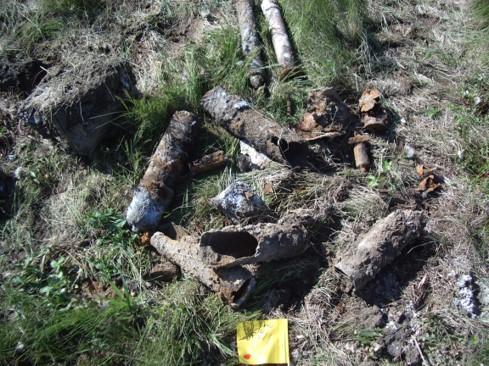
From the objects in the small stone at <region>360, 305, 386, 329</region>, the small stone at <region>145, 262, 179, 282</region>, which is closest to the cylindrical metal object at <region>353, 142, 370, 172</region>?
the small stone at <region>360, 305, 386, 329</region>

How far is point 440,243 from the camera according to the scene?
9.08ft

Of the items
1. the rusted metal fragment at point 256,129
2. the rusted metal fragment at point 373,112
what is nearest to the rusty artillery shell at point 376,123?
the rusted metal fragment at point 373,112

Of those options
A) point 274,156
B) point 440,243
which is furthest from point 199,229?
point 440,243

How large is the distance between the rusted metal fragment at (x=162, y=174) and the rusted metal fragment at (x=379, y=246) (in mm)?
1296

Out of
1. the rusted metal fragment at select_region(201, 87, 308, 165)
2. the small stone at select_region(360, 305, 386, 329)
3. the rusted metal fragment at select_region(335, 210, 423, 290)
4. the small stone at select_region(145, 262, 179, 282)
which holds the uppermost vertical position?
the rusted metal fragment at select_region(201, 87, 308, 165)

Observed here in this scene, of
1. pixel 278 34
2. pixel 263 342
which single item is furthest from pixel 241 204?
pixel 278 34

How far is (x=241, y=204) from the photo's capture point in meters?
2.82

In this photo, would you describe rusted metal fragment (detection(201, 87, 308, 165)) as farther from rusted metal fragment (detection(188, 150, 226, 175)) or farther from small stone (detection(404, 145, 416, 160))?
small stone (detection(404, 145, 416, 160))

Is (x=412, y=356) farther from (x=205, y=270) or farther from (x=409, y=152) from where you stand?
(x=409, y=152)

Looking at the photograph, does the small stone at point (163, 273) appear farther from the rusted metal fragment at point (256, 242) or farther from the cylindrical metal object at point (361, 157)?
the cylindrical metal object at point (361, 157)

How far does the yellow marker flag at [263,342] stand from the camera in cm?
253

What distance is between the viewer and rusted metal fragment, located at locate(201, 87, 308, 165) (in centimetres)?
307

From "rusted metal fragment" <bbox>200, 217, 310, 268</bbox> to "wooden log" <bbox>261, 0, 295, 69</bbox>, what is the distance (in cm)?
151

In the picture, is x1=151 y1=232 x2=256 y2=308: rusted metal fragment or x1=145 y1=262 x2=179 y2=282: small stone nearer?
x1=151 y1=232 x2=256 y2=308: rusted metal fragment
